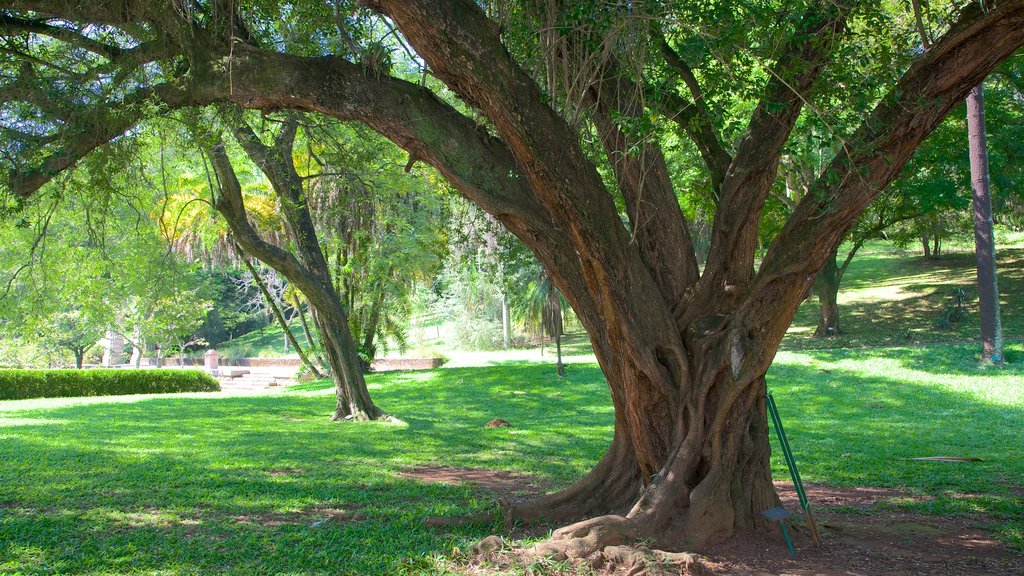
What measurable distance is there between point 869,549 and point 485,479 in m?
4.24

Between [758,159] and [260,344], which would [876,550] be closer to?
[758,159]

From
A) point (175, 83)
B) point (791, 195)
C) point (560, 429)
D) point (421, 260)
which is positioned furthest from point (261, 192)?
point (175, 83)

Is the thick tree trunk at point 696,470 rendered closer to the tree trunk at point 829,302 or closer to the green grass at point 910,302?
the green grass at point 910,302

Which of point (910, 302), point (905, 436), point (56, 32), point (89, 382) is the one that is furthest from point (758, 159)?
point (910, 302)

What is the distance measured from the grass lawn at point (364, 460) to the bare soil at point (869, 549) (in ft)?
1.23

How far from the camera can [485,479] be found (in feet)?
28.1

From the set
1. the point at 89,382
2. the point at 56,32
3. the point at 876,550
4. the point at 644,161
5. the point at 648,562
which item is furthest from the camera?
the point at 89,382

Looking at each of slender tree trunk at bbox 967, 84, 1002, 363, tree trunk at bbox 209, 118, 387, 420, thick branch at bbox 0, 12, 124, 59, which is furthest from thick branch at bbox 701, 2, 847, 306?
slender tree trunk at bbox 967, 84, 1002, 363

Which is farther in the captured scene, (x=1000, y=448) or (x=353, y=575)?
(x=1000, y=448)

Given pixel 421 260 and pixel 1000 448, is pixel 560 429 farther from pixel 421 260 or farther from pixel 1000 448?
pixel 421 260

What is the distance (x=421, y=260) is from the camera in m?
21.5

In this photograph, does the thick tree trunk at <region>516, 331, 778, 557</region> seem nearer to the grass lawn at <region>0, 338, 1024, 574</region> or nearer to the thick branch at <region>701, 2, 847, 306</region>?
the thick branch at <region>701, 2, 847, 306</region>

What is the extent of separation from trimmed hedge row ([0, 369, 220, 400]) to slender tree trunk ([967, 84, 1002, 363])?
75.7 feet

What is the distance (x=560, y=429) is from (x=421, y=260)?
9.54 m
